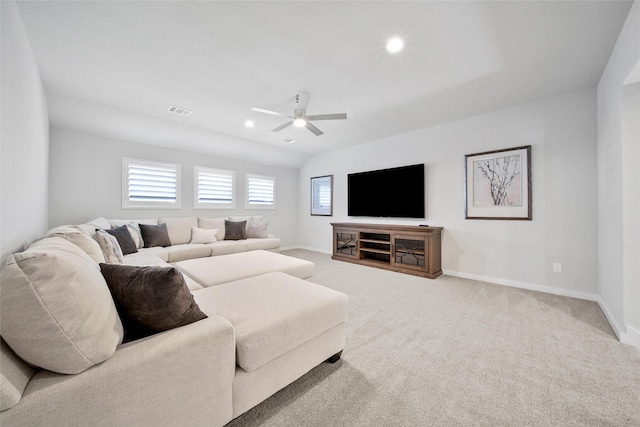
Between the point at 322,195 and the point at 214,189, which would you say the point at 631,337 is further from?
the point at 214,189

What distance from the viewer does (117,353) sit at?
91cm

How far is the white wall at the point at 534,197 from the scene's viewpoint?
2922mm

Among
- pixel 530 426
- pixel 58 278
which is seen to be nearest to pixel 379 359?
pixel 530 426

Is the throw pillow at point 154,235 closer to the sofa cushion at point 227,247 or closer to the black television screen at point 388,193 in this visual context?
the sofa cushion at point 227,247

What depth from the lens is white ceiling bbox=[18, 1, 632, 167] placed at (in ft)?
5.94

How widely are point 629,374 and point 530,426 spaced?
1057 millimetres

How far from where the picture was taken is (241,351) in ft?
3.85

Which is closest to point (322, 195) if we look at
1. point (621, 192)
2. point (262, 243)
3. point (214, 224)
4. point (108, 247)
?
point (262, 243)

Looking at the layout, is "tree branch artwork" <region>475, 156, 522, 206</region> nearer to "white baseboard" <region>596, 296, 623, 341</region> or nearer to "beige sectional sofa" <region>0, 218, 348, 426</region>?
"white baseboard" <region>596, 296, 623, 341</region>

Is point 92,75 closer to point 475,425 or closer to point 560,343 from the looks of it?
point 475,425

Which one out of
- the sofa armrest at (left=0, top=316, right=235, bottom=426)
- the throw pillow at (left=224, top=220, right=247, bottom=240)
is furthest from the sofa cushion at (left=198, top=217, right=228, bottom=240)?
the sofa armrest at (left=0, top=316, right=235, bottom=426)

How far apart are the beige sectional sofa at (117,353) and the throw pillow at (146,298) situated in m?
0.03

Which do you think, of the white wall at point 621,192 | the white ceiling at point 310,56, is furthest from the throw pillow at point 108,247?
the white wall at point 621,192

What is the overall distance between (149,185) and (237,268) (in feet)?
10.7
